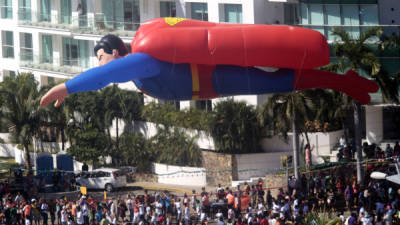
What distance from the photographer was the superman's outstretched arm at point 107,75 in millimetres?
28969

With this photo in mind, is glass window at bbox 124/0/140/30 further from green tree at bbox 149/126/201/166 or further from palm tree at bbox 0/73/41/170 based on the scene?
green tree at bbox 149/126/201/166

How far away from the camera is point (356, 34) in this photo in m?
43.7

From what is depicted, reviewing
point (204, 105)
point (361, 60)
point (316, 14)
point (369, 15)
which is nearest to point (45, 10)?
point (204, 105)

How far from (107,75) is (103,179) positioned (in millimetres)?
16739

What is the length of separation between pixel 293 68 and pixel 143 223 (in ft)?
35.6

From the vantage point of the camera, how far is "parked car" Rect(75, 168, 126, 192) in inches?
1764

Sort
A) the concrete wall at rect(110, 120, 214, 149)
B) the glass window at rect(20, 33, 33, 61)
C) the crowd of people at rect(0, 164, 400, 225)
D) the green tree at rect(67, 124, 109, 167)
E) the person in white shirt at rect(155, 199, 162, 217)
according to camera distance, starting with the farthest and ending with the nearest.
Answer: the glass window at rect(20, 33, 33, 61)
the green tree at rect(67, 124, 109, 167)
the concrete wall at rect(110, 120, 214, 149)
the person in white shirt at rect(155, 199, 162, 217)
the crowd of people at rect(0, 164, 400, 225)

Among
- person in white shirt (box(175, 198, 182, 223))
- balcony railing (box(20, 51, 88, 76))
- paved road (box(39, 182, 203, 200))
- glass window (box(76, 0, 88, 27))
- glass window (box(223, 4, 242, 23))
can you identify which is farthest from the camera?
balcony railing (box(20, 51, 88, 76))

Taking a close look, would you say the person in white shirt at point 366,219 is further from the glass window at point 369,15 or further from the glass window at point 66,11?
the glass window at point 66,11

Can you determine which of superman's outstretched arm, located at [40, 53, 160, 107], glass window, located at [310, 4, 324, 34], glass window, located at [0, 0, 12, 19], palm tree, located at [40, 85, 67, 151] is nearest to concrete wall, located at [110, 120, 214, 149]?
palm tree, located at [40, 85, 67, 151]

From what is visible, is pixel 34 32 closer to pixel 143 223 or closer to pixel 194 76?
pixel 143 223

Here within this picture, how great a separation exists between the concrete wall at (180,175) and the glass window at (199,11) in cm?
800

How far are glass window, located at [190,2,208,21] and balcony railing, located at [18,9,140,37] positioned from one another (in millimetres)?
3828

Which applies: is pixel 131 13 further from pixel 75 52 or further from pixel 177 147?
pixel 177 147
